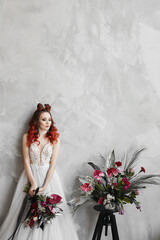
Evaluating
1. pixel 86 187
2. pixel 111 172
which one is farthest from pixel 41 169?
pixel 111 172

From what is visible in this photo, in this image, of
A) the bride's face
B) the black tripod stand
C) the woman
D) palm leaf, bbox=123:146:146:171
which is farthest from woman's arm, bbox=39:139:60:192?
palm leaf, bbox=123:146:146:171

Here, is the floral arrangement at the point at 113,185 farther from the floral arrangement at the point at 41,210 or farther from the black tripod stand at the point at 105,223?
the floral arrangement at the point at 41,210

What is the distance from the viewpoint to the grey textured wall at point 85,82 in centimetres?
350

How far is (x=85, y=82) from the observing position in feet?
11.8

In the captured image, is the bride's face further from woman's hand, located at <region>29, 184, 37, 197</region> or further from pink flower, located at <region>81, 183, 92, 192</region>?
pink flower, located at <region>81, 183, 92, 192</region>

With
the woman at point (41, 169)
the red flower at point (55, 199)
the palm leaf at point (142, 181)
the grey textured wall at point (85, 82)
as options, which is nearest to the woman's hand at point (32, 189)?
the woman at point (41, 169)

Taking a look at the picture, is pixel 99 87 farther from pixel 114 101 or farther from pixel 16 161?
pixel 16 161

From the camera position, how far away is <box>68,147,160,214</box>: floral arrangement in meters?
3.08

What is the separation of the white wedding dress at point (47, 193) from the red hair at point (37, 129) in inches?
2.7

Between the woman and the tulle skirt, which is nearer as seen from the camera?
the tulle skirt

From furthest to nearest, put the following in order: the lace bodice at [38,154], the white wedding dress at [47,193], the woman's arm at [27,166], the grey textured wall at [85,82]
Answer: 1. the grey textured wall at [85,82]
2. the lace bodice at [38,154]
3. the woman's arm at [27,166]
4. the white wedding dress at [47,193]

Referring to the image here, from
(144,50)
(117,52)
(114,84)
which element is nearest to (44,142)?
(114,84)

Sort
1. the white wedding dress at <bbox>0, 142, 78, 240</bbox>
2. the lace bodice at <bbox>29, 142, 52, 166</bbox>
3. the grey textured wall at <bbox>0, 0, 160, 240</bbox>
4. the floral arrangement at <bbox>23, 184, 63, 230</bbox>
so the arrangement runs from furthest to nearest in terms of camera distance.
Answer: the grey textured wall at <bbox>0, 0, 160, 240</bbox> < the lace bodice at <bbox>29, 142, 52, 166</bbox> < the white wedding dress at <bbox>0, 142, 78, 240</bbox> < the floral arrangement at <bbox>23, 184, 63, 230</bbox>

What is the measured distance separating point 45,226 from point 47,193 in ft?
1.18
